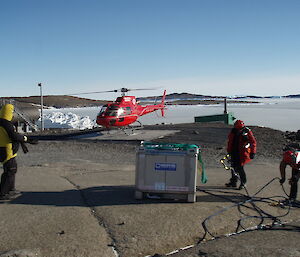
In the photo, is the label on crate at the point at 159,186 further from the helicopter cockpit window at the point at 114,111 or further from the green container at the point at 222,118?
the green container at the point at 222,118

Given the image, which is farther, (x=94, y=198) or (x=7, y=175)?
(x=94, y=198)

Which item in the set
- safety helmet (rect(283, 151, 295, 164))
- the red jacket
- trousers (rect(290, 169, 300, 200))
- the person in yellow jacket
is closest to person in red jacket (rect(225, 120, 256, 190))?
the red jacket

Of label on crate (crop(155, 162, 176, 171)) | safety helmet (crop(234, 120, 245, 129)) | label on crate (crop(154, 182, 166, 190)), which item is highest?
safety helmet (crop(234, 120, 245, 129))

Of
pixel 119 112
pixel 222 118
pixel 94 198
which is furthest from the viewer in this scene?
pixel 222 118

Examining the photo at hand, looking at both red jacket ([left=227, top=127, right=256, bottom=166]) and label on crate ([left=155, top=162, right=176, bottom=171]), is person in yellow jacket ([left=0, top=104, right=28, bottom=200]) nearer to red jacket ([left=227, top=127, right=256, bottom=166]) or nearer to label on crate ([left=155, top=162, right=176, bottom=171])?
label on crate ([left=155, top=162, right=176, bottom=171])

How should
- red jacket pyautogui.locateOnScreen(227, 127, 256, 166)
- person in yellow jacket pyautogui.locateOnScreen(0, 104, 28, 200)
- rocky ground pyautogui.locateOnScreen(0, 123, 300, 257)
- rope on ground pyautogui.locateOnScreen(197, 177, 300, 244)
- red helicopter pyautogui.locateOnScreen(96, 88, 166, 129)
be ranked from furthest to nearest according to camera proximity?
red helicopter pyautogui.locateOnScreen(96, 88, 166, 129) → red jacket pyautogui.locateOnScreen(227, 127, 256, 166) → person in yellow jacket pyautogui.locateOnScreen(0, 104, 28, 200) → rope on ground pyautogui.locateOnScreen(197, 177, 300, 244) → rocky ground pyautogui.locateOnScreen(0, 123, 300, 257)

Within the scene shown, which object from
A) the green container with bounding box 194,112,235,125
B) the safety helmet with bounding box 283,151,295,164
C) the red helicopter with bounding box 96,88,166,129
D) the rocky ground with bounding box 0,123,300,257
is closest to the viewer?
the rocky ground with bounding box 0,123,300,257

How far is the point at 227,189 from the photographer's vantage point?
24.5ft

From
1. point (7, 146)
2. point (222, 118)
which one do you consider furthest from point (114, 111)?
point (7, 146)

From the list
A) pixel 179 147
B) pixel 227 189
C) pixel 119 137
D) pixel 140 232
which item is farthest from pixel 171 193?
pixel 119 137

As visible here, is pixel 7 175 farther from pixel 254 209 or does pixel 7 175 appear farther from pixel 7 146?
pixel 254 209

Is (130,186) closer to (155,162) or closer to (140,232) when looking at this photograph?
(155,162)

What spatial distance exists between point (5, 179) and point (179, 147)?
10.3 ft

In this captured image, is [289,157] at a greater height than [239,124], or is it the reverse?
[239,124]
